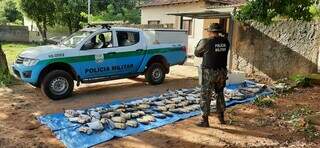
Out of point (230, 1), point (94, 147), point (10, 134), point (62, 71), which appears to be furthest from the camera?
point (230, 1)

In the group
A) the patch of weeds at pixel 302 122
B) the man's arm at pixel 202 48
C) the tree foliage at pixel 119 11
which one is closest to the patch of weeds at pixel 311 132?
the patch of weeds at pixel 302 122

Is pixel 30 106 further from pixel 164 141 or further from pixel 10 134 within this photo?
pixel 164 141

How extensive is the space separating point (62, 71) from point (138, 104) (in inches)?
85.4

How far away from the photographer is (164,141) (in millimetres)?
5988

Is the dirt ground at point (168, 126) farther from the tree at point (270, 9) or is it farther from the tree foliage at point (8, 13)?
the tree foliage at point (8, 13)

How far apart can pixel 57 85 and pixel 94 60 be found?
3.78 feet

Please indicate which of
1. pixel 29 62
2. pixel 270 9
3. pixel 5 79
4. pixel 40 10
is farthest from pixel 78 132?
pixel 40 10

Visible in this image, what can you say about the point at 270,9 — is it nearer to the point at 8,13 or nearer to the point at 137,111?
the point at 137,111

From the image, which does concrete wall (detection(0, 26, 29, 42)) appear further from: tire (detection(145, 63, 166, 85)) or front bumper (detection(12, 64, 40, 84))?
front bumper (detection(12, 64, 40, 84))

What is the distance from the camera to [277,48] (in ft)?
38.1

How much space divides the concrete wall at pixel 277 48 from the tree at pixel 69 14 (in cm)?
1706

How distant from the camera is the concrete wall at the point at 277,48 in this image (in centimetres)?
1095

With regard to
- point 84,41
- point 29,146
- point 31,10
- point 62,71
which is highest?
point 31,10

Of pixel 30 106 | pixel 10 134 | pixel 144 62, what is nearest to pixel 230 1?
pixel 144 62
